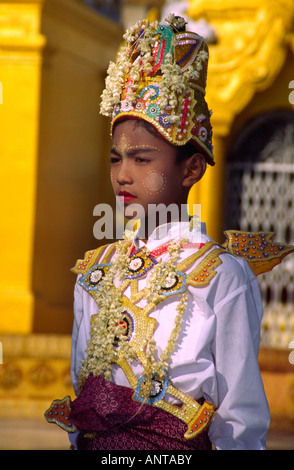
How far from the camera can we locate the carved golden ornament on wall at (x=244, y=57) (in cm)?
734

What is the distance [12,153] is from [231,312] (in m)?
5.06

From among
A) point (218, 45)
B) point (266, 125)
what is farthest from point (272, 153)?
point (218, 45)

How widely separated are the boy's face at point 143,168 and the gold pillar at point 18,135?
4.68 meters

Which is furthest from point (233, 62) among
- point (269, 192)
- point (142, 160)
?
point (142, 160)

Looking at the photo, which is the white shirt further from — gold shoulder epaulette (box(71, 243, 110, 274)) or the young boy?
gold shoulder epaulette (box(71, 243, 110, 274))

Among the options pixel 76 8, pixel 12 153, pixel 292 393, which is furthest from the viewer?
pixel 76 8

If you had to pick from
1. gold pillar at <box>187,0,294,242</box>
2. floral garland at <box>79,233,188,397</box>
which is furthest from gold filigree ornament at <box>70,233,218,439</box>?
gold pillar at <box>187,0,294,242</box>

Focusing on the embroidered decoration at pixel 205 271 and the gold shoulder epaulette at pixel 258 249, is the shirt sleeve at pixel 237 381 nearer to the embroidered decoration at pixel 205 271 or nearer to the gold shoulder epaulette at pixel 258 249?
the embroidered decoration at pixel 205 271

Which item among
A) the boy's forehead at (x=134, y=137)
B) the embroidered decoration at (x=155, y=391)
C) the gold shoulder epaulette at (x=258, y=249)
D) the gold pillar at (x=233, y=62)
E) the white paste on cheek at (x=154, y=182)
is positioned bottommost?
the embroidered decoration at (x=155, y=391)

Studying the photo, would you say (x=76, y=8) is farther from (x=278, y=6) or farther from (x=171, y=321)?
(x=171, y=321)

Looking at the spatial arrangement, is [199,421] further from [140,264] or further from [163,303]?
[140,264]

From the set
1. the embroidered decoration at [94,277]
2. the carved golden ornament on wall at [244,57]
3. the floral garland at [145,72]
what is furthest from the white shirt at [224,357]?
the carved golden ornament on wall at [244,57]

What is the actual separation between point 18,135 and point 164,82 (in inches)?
191

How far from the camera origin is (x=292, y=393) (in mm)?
6398
